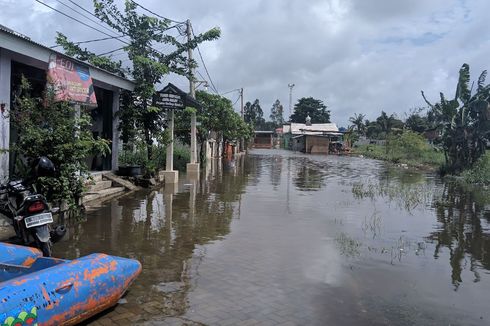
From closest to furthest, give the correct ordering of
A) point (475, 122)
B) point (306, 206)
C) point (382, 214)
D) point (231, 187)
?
point (382, 214) < point (306, 206) < point (231, 187) < point (475, 122)

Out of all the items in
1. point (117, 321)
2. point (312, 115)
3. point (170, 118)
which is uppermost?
point (312, 115)

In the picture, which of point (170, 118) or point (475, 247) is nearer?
point (475, 247)

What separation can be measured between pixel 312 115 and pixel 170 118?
9515 centimetres

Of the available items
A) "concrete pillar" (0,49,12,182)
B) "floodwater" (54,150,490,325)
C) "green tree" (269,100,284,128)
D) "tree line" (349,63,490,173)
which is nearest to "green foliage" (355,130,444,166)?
"tree line" (349,63,490,173)

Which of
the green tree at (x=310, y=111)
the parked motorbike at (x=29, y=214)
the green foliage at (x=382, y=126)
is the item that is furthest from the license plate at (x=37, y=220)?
the green tree at (x=310, y=111)

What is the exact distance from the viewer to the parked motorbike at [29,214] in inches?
226

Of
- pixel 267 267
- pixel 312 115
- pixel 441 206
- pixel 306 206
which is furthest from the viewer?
pixel 312 115

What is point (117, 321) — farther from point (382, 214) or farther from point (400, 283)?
point (382, 214)

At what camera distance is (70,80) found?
10.7 metres

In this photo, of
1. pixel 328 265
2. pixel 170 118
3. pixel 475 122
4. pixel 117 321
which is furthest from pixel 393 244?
pixel 475 122

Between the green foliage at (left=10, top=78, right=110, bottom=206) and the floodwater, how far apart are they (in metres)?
0.90

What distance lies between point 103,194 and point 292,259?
25.2ft

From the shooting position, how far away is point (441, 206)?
1405 centimetres

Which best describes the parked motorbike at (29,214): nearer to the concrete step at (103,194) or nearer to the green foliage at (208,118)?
the concrete step at (103,194)
